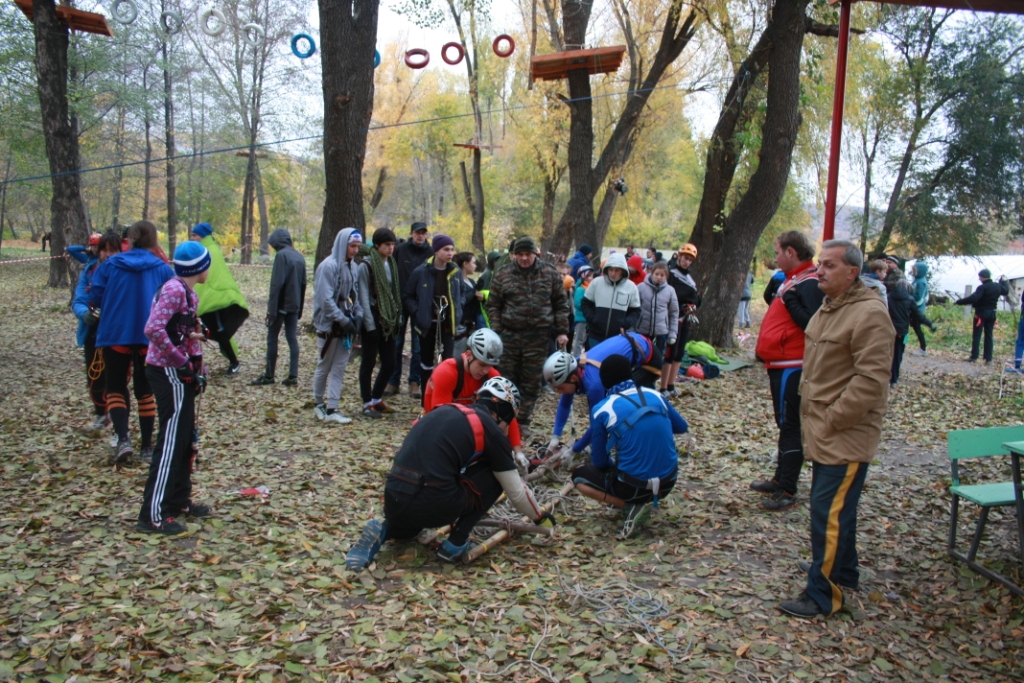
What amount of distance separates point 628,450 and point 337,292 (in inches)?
150

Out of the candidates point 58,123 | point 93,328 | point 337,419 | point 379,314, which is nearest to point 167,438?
point 93,328

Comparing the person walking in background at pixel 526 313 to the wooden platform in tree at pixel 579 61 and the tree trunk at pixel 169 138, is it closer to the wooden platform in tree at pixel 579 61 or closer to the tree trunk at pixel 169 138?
the wooden platform in tree at pixel 579 61

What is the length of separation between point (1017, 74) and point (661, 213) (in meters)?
30.1

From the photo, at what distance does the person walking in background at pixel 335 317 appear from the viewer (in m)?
7.07

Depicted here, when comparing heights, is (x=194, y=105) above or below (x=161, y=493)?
above

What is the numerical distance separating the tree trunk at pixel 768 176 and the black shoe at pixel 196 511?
9885 millimetres

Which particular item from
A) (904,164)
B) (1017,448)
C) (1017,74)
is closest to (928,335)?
(904,164)

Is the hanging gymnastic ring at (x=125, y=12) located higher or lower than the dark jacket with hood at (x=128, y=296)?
higher

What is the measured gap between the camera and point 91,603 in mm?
3682

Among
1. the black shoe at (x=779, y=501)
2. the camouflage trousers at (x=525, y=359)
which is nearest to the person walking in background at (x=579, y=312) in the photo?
the camouflage trousers at (x=525, y=359)

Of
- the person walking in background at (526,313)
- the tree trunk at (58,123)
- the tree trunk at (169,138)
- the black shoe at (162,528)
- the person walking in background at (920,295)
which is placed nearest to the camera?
the black shoe at (162,528)

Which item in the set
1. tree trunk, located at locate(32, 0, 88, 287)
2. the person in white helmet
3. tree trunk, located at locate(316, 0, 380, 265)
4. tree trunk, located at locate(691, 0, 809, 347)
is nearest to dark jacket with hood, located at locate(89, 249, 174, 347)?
the person in white helmet

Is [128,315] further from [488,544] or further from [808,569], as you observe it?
[808,569]

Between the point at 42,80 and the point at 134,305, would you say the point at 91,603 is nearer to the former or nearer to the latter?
the point at 134,305
